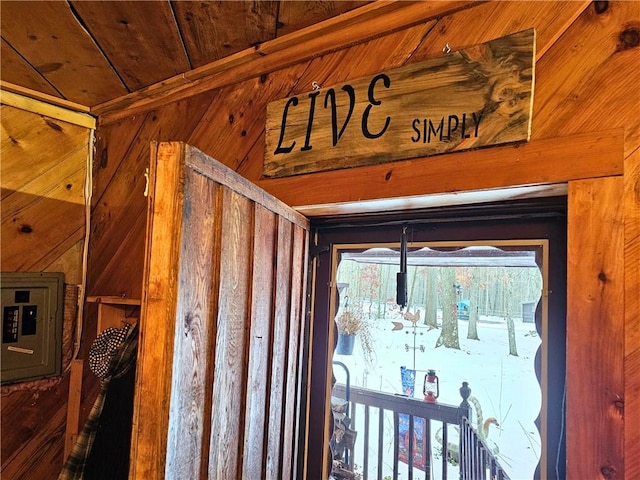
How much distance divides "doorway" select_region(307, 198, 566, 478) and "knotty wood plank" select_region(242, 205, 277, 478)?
339 millimetres

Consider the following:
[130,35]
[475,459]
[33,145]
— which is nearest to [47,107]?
[33,145]

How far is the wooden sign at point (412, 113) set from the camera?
32.6 inches

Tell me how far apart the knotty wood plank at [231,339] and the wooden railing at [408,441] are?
54cm

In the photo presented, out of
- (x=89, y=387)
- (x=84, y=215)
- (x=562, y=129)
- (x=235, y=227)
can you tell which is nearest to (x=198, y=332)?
(x=235, y=227)

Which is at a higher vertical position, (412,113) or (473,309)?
(412,113)

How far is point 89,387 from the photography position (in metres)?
1.50

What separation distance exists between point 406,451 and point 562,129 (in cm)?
106

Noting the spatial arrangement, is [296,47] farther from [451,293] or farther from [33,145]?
[33,145]

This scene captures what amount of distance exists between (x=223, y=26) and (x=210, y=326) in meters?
0.87

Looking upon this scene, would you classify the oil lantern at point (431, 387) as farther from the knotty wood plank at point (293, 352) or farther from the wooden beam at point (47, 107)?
the wooden beam at point (47, 107)

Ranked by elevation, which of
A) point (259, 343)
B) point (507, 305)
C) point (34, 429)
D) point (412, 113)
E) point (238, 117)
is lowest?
point (34, 429)

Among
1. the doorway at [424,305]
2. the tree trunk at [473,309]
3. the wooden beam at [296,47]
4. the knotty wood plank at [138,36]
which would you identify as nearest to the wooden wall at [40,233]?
the wooden beam at [296,47]

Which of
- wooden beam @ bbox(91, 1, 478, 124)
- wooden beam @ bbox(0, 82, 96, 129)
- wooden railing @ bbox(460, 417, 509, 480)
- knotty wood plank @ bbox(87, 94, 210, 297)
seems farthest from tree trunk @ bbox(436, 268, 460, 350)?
wooden beam @ bbox(0, 82, 96, 129)

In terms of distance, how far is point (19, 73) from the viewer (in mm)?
1354
